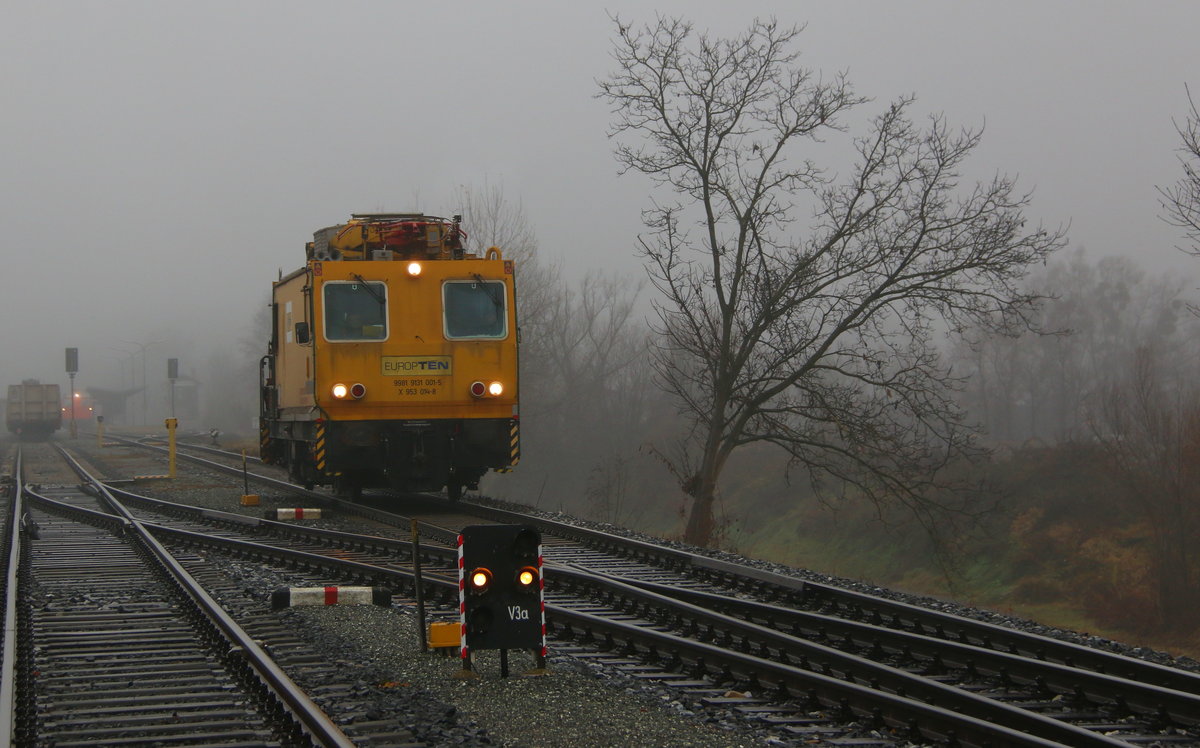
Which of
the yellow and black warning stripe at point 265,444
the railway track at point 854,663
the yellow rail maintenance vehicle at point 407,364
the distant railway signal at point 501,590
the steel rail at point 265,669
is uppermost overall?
the yellow rail maintenance vehicle at point 407,364

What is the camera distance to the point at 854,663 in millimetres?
6613

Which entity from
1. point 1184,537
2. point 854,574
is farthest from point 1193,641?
point 854,574

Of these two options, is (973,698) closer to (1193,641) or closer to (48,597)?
(48,597)

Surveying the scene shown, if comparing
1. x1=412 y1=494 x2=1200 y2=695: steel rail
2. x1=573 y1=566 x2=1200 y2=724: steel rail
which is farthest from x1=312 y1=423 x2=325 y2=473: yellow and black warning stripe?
x1=573 y1=566 x2=1200 y2=724: steel rail

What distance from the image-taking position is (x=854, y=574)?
33531 millimetres

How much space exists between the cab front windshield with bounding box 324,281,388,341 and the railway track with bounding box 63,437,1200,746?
544 cm

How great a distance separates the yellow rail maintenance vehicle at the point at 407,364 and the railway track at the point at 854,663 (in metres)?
5.13

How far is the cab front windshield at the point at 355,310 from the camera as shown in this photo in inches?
611

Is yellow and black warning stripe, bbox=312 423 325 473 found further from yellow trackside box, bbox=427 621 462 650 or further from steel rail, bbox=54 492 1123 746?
yellow trackside box, bbox=427 621 462 650

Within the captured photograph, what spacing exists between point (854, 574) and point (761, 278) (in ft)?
49.7

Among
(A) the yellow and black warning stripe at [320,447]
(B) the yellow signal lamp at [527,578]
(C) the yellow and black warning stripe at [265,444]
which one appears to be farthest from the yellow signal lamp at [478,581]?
(C) the yellow and black warning stripe at [265,444]

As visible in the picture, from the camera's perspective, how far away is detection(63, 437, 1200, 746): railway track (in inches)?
223

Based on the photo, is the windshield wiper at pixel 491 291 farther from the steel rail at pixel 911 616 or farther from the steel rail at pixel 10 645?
the steel rail at pixel 10 645

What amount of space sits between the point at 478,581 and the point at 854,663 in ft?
7.55
